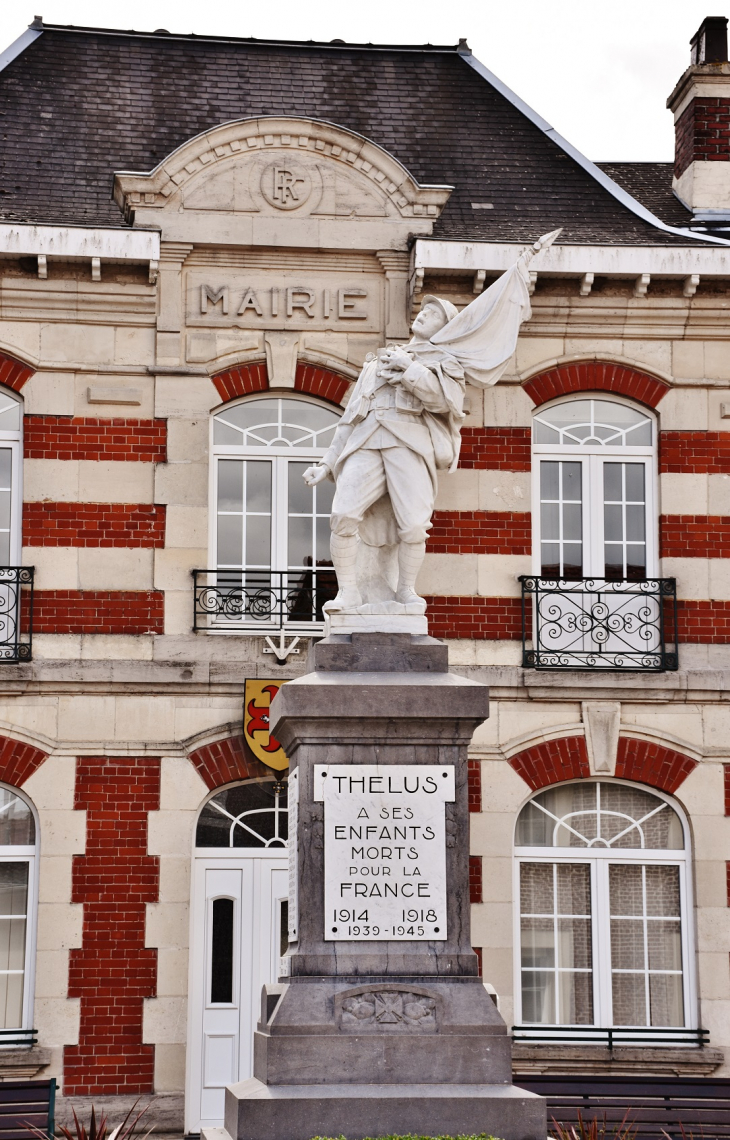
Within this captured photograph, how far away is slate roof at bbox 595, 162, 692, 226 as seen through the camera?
1672cm

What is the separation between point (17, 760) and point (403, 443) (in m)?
5.63

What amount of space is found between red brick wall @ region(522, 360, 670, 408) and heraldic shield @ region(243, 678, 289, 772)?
142 inches

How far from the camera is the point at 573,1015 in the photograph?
14172 mm

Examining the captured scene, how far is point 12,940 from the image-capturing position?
1398 cm

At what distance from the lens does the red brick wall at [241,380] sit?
14.9 meters

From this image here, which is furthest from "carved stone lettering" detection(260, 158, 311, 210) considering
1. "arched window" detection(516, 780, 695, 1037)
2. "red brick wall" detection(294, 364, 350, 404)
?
"arched window" detection(516, 780, 695, 1037)

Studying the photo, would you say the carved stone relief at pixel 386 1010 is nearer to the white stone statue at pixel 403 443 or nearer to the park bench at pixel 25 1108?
the white stone statue at pixel 403 443

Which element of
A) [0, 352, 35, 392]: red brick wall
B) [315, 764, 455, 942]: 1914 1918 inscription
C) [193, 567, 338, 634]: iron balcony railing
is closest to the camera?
[315, 764, 455, 942]: 1914 1918 inscription

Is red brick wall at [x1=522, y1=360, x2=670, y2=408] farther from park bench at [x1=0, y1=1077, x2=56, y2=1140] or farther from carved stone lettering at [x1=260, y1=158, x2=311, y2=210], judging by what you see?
park bench at [x1=0, y1=1077, x2=56, y2=1140]

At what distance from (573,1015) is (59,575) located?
5585mm

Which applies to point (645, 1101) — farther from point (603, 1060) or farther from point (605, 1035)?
point (605, 1035)

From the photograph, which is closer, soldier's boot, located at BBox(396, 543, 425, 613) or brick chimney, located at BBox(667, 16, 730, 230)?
soldier's boot, located at BBox(396, 543, 425, 613)

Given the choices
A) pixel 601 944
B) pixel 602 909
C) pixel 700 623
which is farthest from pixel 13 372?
pixel 601 944

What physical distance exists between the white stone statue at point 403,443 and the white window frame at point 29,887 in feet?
17.0
